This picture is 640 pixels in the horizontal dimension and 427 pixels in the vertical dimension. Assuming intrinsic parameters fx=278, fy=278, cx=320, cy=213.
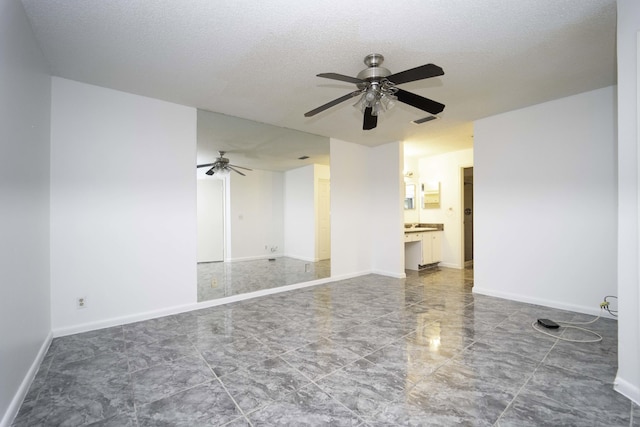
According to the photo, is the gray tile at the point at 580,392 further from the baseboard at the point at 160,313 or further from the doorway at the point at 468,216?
the doorway at the point at 468,216

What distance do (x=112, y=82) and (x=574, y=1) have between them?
388 centimetres

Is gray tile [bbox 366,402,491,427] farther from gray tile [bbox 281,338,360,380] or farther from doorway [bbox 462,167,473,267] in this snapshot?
doorway [bbox 462,167,473,267]

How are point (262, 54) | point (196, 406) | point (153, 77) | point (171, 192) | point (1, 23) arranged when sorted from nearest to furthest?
1. point (1, 23)
2. point (196, 406)
3. point (262, 54)
4. point (153, 77)
5. point (171, 192)

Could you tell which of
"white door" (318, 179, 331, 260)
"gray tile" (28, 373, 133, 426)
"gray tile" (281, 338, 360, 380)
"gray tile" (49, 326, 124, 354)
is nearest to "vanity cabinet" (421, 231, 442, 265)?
"white door" (318, 179, 331, 260)

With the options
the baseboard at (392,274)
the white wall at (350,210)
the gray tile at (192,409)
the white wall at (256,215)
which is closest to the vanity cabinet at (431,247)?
the baseboard at (392,274)

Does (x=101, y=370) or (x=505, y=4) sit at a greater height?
(x=505, y=4)

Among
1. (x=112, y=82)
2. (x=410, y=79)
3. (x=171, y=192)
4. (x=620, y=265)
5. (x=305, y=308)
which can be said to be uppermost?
(x=112, y=82)

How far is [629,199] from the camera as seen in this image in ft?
5.67

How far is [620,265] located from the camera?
1792mm

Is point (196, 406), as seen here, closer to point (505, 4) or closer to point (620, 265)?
point (620, 265)

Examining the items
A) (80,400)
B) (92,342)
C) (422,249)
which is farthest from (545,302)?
(92,342)

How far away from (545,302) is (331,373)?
3.06 meters

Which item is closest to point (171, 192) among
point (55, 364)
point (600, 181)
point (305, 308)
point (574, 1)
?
point (55, 364)

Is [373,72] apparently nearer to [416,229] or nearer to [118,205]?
[118,205]
